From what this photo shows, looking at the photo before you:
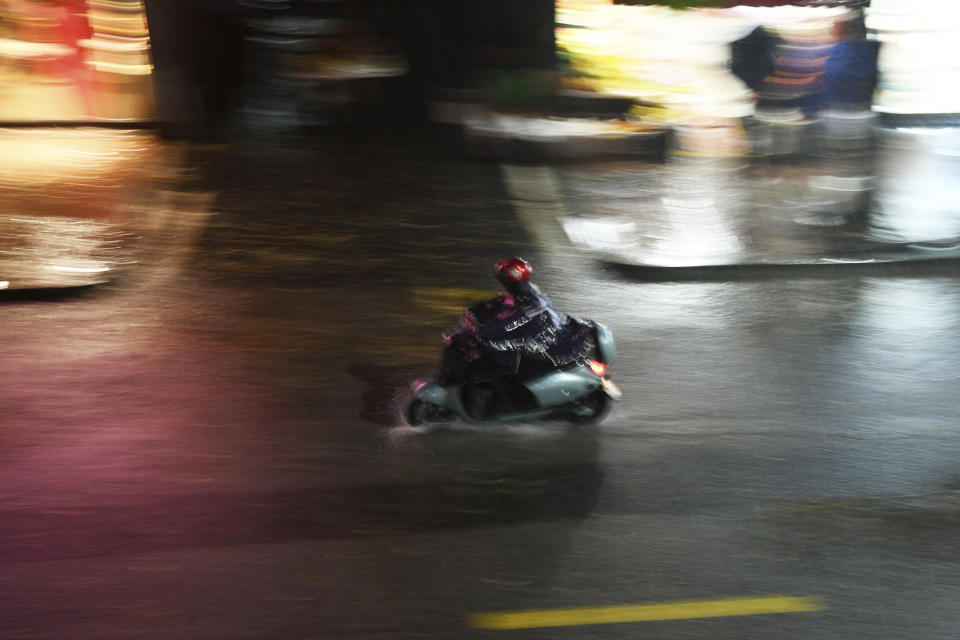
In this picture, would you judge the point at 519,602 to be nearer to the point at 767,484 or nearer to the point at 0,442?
the point at 767,484

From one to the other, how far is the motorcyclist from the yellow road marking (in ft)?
6.50

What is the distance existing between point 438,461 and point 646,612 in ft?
6.69

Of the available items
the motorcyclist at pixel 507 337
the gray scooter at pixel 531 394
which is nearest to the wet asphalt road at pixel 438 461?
the gray scooter at pixel 531 394

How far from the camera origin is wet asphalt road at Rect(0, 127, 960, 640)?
5168 millimetres

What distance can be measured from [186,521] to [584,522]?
274cm

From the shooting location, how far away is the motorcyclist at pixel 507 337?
21.0 feet

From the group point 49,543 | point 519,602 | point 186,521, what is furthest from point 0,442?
point 519,602

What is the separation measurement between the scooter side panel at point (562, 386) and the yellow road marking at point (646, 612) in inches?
76.0

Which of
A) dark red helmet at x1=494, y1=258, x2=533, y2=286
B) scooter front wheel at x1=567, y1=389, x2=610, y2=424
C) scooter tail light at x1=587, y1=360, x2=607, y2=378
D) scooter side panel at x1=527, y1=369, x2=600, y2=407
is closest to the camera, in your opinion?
dark red helmet at x1=494, y1=258, x2=533, y2=286

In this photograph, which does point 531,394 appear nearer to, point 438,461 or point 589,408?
point 589,408

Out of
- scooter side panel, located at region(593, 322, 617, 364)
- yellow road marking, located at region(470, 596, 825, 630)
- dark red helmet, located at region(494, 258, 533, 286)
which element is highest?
dark red helmet, located at region(494, 258, 533, 286)

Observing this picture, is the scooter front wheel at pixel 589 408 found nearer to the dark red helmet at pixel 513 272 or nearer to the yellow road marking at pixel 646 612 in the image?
the dark red helmet at pixel 513 272

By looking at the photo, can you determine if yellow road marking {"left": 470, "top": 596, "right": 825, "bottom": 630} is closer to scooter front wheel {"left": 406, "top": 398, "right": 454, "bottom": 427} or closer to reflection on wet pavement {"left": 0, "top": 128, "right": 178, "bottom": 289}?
scooter front wheel {"left": 406, "top": 398, "right": 454, "bottom": 427}

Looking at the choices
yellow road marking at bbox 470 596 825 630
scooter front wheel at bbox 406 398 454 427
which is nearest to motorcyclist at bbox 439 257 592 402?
scooter front wheel at bbox 406 398 454 427
